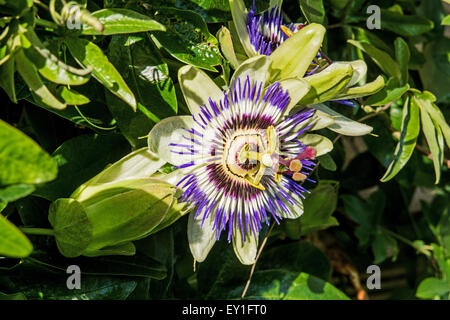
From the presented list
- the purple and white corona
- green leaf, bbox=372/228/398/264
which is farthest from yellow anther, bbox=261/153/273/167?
green leaf, bbox=372/228/398/264

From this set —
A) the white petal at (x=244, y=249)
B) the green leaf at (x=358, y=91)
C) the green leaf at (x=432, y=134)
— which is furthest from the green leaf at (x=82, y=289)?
the green leaf at (x=432, y=134)

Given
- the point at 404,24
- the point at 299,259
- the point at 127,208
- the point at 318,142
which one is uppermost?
the point at 404,24

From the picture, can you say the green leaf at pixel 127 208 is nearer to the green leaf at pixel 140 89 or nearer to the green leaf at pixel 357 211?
the green leaf at pixel 140 89

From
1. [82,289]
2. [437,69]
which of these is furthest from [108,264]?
[437,69]

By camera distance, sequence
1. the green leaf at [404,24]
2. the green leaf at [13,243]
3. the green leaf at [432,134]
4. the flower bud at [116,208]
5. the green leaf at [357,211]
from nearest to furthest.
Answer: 1. the green leaf at [13,243]
2. the flower bud at [116,208]
3. the green leaf at [432,134]
4. the green leaf at [404,24]
5. the green leaf at [357,211]

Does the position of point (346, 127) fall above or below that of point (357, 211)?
above

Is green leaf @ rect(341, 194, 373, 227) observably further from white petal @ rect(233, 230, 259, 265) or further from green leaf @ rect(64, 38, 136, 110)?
green leaf @ rect(64, 38, 136, 110)

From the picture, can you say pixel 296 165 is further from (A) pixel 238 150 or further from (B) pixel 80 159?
(B) pixel 80 159
